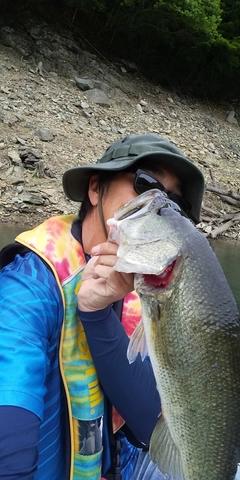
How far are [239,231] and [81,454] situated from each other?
42.8 feet

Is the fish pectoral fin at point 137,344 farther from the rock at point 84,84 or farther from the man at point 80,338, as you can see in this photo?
the rock at point 84,84

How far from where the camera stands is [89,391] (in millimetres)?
1907

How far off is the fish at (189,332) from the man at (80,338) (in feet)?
0.41

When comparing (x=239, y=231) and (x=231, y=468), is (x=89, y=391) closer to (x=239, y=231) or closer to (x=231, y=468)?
(x=231, y=468)

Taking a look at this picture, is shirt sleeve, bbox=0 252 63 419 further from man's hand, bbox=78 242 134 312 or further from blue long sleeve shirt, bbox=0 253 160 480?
man's hand, bbox=78 242 134 312

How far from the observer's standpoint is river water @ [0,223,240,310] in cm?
903

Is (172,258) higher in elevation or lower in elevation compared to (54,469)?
higher

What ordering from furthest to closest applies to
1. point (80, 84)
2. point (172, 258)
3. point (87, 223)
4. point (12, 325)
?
point (80, 84), point (87, 223), point (12, 325), point (172, 258)

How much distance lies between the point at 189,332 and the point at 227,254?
10.5 m

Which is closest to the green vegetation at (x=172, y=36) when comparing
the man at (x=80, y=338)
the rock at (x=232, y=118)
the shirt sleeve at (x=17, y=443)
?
the rock at (x=232, y=118)

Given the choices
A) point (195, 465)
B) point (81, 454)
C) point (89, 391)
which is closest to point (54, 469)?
point (81, 454)

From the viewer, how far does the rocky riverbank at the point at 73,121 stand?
12.2m

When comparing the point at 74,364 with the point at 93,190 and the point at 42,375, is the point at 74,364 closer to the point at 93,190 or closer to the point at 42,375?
the point at 42,375

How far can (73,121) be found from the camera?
1593 cm
